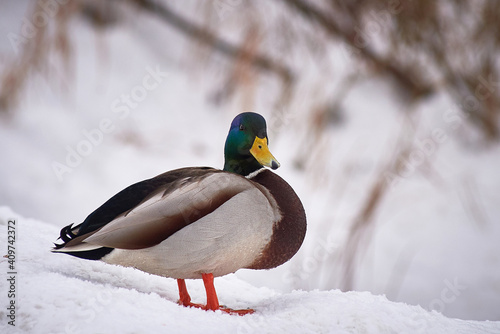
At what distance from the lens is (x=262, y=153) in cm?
186

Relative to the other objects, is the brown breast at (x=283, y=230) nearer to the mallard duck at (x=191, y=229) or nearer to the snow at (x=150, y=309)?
the mallard duck at (x=191, y=229)

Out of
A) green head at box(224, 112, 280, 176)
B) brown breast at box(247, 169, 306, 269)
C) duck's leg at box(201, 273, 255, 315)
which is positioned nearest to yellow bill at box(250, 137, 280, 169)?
green head at box(224, 112, 280, 176)

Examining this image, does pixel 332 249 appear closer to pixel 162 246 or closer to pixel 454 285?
pixel 454 285

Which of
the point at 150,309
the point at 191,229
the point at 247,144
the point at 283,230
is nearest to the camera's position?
the point at 150,309

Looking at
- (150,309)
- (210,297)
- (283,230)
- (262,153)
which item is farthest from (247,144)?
(150,309)

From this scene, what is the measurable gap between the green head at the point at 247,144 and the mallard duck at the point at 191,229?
0.05 m

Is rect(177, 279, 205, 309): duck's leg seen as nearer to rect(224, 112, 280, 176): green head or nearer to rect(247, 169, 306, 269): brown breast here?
rect(247, 169, 306, 269): brown breast

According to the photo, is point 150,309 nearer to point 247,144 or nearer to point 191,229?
point 191,229

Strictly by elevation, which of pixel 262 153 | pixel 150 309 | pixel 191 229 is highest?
pixel 262 153

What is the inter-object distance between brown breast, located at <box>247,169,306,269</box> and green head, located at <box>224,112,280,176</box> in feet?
0.27

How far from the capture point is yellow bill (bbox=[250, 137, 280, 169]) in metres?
1.81

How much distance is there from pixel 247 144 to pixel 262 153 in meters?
0.07

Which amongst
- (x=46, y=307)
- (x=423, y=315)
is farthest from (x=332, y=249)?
(x=46, y=307)

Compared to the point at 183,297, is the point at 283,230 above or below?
above
